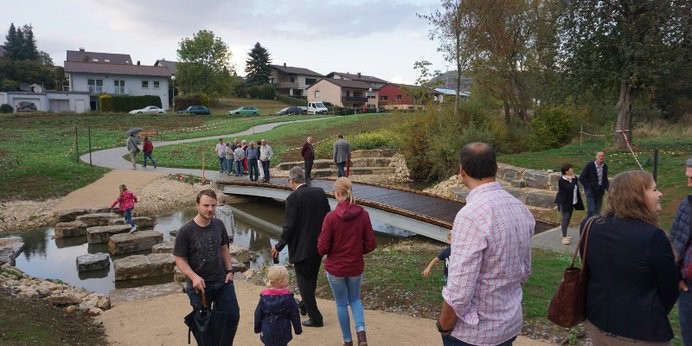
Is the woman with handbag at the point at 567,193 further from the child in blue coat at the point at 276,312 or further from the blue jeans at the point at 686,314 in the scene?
the child in blue coat at the point at 276,312

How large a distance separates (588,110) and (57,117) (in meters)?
40.2

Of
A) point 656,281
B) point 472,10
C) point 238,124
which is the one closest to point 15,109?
point 238,124

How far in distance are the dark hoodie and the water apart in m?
5.91

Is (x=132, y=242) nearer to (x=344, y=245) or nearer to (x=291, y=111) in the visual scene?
(x=344, y=245)

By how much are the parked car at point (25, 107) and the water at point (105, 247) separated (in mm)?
41070

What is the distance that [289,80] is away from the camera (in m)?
87.4

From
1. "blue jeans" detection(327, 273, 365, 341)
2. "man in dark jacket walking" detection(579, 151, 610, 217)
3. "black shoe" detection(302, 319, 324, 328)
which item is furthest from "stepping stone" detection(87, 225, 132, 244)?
"man in dark jacket walking" detection(579, 151, 610, 217)

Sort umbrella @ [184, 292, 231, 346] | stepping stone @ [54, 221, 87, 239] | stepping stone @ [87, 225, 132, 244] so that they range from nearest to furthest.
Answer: umbrella @ [184, 292, 231, 346]
stepping stone @ [87, 225, 132, 244]
stepping stone @ [54, 221, 87, 239]

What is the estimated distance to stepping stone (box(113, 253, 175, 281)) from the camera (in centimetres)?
991

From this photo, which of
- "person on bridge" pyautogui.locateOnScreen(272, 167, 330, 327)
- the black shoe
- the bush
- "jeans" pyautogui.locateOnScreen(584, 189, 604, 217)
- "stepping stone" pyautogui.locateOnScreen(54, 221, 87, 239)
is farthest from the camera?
the bush

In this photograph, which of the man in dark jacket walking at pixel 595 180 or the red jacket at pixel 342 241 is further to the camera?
the man in dark jacket walking at pixel 595 180

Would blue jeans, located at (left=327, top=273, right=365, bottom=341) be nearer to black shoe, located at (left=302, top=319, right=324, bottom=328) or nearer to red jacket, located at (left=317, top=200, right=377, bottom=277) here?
red jacket, located at (left=317, top=200, right=377, bottom=277)

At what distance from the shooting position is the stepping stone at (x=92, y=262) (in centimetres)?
1052

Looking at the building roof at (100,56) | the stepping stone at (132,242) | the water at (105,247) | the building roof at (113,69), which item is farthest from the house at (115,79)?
the stepping stone at (132,242)
